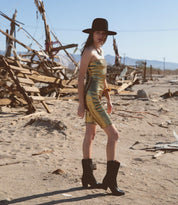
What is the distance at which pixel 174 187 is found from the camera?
3.76m

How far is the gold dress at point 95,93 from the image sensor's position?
128 inches

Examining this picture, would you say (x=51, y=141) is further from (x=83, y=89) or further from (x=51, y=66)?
(x=51, y=66)

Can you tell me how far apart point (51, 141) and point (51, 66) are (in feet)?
26.9

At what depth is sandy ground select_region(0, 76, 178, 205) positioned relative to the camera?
131 inches

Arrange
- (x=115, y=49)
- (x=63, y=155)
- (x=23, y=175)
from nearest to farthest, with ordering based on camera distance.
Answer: (x=23, y=175) < (x=63, y=155) < (x=115, y=49)

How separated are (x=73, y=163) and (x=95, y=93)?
1.77 m

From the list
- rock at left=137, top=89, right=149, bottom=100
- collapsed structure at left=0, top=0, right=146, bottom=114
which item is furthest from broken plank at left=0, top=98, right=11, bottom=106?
rock at left=137, top=89, right=149, bottom=100

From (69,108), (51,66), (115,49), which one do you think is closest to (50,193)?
(69,108)

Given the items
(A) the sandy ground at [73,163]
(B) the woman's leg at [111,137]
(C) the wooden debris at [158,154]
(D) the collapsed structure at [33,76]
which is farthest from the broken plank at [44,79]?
(B) the woman's leg at [111,137]

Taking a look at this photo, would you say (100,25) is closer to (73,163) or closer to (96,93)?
(96,93)

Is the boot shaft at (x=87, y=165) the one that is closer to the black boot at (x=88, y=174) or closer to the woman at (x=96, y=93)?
the black boot at (x=88, y=174)

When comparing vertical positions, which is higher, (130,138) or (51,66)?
(51,66)

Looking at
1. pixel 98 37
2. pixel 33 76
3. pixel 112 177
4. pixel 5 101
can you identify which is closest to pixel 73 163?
pixel 112 177

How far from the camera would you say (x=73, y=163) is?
4641mm
